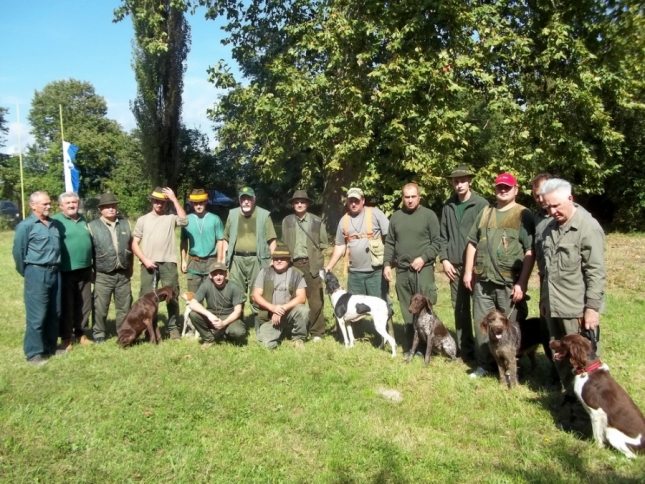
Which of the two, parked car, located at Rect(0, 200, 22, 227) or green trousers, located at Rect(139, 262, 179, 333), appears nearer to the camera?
green trousers, located at Rect(139, 262, 179, 333)

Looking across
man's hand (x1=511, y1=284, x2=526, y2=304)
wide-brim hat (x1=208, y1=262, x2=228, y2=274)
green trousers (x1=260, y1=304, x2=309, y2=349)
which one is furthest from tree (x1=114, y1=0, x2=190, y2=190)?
man's hand (x1=511, y1=284, x2=526, y2=304)

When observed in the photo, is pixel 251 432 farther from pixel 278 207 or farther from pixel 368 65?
pixel 278 207

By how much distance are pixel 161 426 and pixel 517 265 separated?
371cm

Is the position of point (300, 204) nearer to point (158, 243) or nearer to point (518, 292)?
point (158, 243)

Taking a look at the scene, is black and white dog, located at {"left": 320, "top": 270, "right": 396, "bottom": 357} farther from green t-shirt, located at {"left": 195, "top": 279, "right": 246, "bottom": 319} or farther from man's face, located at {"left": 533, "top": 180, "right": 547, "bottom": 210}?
man's face, located at {"left": 533, "top": 180, "right": 547, "bottom": 210}

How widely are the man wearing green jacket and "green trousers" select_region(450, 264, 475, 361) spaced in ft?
4.99

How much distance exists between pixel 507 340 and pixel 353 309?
203 cm

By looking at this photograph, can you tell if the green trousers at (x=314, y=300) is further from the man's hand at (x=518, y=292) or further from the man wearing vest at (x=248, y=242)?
the man's hand at (x=518, y=292)

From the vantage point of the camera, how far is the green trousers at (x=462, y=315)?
234 inches

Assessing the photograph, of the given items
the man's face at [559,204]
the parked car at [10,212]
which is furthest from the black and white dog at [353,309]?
the parked car at [10,212]

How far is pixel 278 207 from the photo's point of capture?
2567 centimetres

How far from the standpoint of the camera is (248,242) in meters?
7.09

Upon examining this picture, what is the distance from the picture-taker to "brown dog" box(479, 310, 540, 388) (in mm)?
5027

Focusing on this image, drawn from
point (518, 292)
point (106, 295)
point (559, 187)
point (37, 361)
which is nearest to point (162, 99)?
point (106, 295)
